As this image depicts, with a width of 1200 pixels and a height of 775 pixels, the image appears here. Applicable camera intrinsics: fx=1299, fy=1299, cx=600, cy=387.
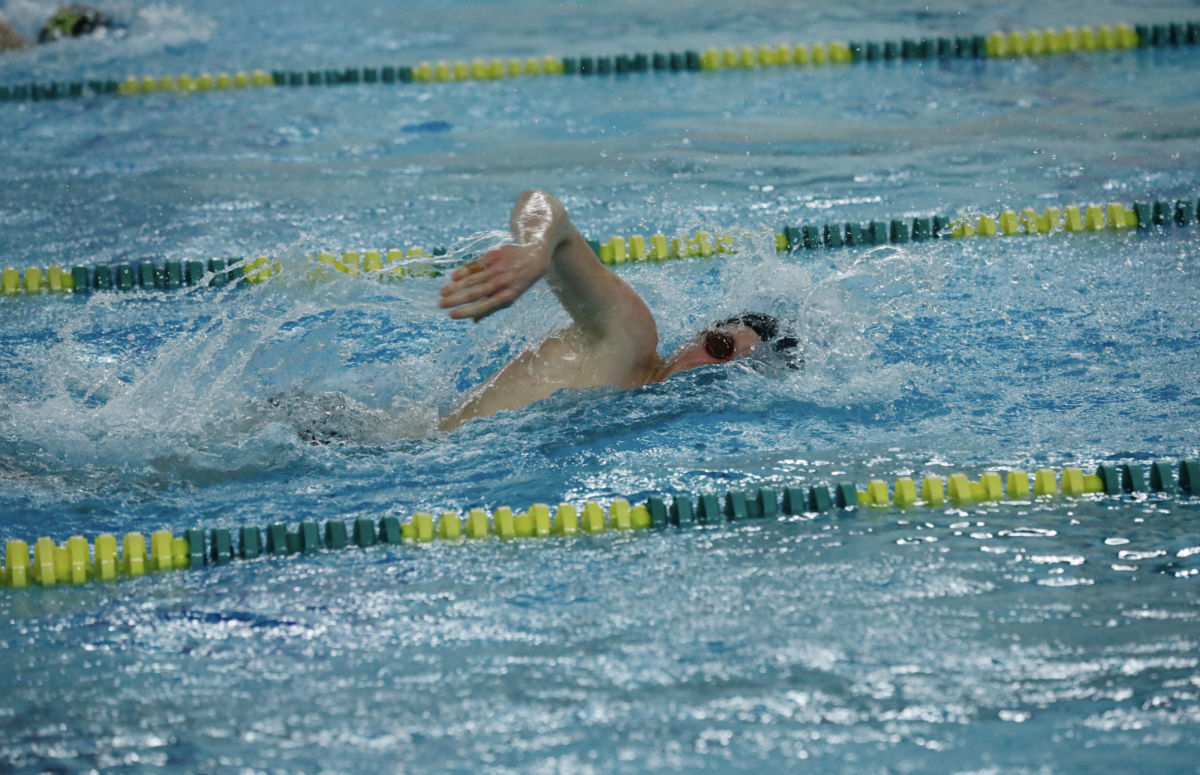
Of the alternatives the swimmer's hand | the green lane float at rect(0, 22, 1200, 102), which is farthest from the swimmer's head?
the green lane float at rect(0, 22, 1200, 102)

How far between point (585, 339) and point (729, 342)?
44cm

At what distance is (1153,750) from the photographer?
7.32ft

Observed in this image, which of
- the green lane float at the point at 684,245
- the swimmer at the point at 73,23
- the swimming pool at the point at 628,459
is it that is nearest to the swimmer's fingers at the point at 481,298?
the swimming pool at the point at 628,459

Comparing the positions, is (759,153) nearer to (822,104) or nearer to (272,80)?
(822,104)

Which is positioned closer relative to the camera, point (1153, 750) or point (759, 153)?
point (1153, 750)

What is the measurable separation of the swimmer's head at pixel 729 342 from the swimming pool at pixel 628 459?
0.39 ft

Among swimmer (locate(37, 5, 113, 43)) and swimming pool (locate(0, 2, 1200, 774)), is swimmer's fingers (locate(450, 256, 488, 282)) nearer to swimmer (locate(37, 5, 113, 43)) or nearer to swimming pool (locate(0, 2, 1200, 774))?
swimming pool (locate(0, 2, 1200, 774))

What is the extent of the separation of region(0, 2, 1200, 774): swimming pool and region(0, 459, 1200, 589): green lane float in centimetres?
5

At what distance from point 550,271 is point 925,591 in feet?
3.86

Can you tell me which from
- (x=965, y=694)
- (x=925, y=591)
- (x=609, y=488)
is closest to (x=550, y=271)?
(x=609, y=488)

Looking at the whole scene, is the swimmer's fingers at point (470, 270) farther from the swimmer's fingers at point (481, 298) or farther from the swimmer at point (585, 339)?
the swimmer at point (585, 339)

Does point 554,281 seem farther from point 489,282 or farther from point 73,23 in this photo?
point 73,23

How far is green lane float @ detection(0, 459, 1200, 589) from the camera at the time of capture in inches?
120

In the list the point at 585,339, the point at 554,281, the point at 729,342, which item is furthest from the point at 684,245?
the point at 554,281
